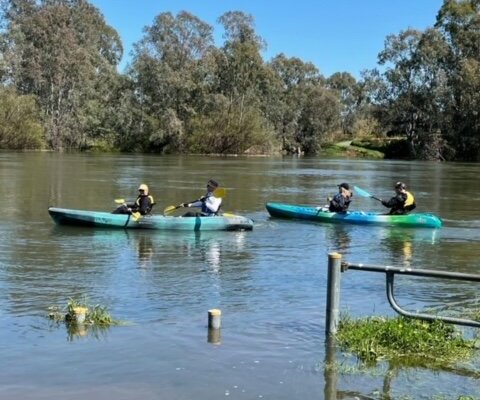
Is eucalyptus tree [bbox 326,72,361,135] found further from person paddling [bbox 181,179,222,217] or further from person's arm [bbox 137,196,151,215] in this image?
person's arm [bbox 137,196,151,215]

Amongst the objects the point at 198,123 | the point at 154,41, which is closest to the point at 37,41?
the point at 154,41

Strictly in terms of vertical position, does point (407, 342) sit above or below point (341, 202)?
below

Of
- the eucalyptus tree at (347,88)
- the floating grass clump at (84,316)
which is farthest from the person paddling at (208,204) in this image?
the eucalyptus tree at (347,88)

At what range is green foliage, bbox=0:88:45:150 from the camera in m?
69.9

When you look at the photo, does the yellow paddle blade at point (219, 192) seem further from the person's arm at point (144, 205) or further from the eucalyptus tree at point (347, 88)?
the eucalyptus tree at point (347, 88)

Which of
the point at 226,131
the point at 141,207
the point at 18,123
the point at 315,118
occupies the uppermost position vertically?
the point at 315,118

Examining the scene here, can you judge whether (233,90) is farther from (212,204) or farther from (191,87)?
(212,204)

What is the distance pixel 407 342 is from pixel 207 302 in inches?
131

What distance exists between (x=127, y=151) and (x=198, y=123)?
968 cm

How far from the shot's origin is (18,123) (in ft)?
232

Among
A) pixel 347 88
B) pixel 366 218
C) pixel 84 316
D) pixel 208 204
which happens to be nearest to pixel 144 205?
pixel 208 204

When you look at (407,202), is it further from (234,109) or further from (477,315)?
(234,109)

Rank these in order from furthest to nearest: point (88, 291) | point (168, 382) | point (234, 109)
A: point (234, 109)
point (88, 291)
point (168, 382)

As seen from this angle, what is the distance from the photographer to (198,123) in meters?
77.6
